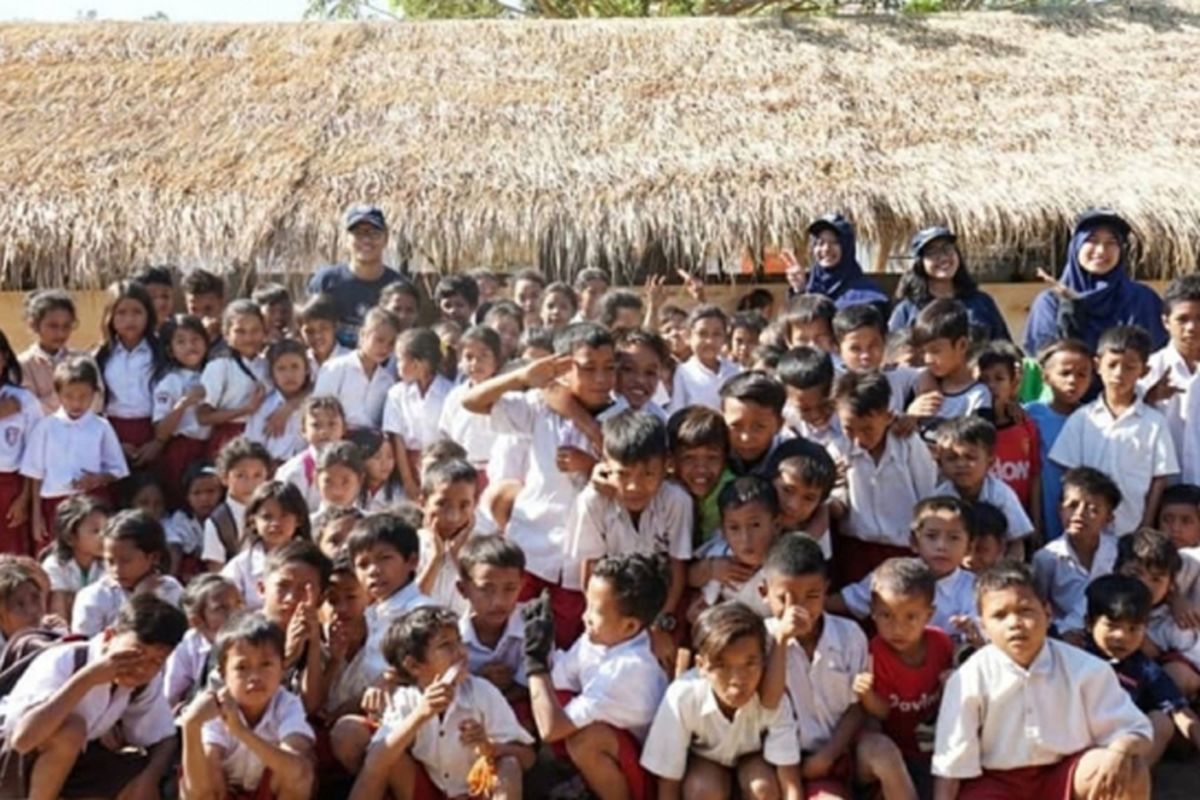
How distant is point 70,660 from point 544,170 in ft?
14.3

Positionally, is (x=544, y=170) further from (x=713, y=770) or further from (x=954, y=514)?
(x=713, y=770)

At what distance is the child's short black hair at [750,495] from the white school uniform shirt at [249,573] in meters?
1.29

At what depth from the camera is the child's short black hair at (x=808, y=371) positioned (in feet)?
11.9

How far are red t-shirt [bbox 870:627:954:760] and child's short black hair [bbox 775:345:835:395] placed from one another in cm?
86

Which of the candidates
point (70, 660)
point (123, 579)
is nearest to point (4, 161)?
point (123, 579)

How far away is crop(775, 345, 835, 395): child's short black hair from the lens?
143 inches

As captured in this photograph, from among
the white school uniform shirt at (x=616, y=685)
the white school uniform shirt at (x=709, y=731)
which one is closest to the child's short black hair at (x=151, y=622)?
the white school uniform shirt at (x=616, y=685)

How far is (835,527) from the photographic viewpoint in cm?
358

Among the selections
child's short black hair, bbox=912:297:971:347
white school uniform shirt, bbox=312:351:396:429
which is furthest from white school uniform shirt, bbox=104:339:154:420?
A: child's short black hair, bbox=912:297:971:347

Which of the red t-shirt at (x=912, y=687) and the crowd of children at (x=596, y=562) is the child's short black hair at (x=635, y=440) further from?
the red t-shirt at (x=912, y=687)

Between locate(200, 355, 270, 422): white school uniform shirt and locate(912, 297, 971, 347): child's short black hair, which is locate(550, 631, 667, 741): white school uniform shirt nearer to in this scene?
locate(912, 297, 971, 347): child's short black hair

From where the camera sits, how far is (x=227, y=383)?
458 cm

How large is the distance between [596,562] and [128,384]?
2282mm

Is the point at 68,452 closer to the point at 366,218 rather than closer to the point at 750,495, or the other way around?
the point at 366,218
